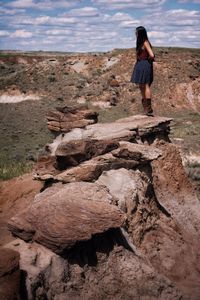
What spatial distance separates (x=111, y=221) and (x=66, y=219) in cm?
67

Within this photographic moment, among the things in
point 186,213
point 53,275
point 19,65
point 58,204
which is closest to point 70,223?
point 58,204

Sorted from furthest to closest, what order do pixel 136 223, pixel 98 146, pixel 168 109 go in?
pixel 168 109, pixel 98 146, pixel 136 223

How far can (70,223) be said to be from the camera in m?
5.93

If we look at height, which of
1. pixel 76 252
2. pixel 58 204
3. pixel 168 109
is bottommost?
pixel 168 109

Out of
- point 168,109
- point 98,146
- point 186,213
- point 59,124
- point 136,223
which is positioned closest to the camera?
point 136,223

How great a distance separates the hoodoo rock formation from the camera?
5.64 m

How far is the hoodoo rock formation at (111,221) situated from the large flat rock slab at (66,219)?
0.05 ft

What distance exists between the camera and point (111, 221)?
619 centimetres

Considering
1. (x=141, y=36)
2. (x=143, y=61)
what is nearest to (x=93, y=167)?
(x=143, y=61)

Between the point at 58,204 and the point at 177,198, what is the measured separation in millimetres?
4379

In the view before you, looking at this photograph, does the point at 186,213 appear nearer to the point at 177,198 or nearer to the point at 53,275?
the point at 177,198

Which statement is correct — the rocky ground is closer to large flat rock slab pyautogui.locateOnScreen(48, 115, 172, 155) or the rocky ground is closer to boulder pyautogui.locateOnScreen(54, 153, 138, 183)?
large flat rock slab pyautogui.locateOnScreen(48, 115, 172, 155)

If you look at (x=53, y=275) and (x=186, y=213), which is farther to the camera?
(x=186, y=213)

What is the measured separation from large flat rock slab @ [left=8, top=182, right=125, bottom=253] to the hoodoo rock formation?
1 cm
